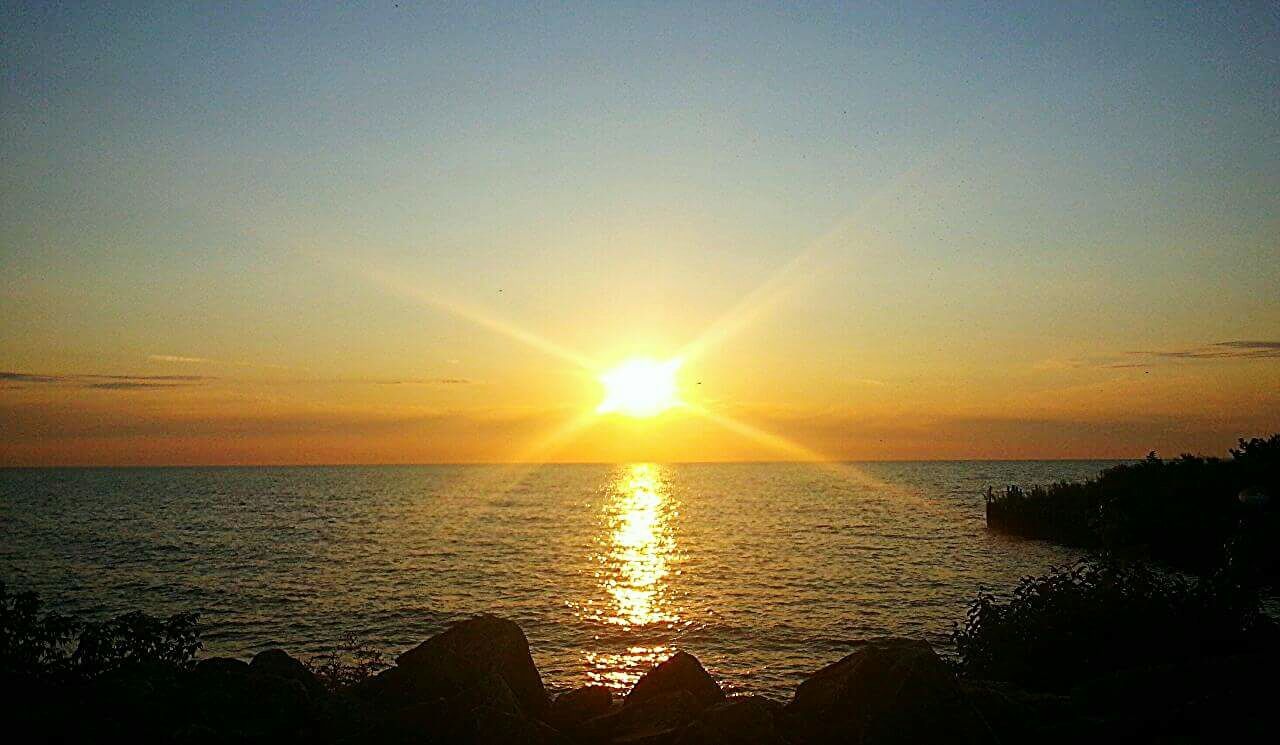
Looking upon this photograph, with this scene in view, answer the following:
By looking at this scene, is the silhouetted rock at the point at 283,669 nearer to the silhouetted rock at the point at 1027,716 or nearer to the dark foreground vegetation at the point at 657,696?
the dark foreground vegetation at the point at 657,696

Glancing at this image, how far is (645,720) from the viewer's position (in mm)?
13602

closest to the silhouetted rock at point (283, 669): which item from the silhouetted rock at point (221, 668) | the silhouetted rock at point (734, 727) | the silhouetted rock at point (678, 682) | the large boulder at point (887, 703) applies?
the silhouetted rock at point (221, 668)

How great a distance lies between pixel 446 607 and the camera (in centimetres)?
3803

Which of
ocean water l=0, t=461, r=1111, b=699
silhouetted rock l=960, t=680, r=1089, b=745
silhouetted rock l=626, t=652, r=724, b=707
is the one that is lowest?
ocean water l=0, t=461, r=1111, b=699

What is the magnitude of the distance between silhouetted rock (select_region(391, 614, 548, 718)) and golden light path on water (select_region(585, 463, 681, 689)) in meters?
10.5

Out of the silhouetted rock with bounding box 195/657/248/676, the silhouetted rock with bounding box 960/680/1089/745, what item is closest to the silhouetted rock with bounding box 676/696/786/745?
the silhouetted rock with bounding box 960/680/1089/745

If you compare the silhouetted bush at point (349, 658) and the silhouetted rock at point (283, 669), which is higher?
the silhouetted rock at point (283, 669)

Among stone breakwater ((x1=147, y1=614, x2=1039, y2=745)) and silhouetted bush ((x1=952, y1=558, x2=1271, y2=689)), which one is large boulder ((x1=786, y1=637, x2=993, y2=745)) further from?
silhouetted bush ((x1=952, y1=558, x2=1271, y2=689))

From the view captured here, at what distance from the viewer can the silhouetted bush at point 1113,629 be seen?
18031 mm

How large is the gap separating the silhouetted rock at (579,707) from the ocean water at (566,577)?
8.78 metres

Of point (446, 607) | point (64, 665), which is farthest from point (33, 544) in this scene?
point (64, 665)

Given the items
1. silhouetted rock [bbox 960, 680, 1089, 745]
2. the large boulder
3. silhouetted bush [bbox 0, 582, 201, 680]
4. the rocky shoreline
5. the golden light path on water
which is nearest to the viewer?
the large boulder

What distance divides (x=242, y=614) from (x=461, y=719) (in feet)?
96.1

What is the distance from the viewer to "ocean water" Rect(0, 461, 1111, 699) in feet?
102
